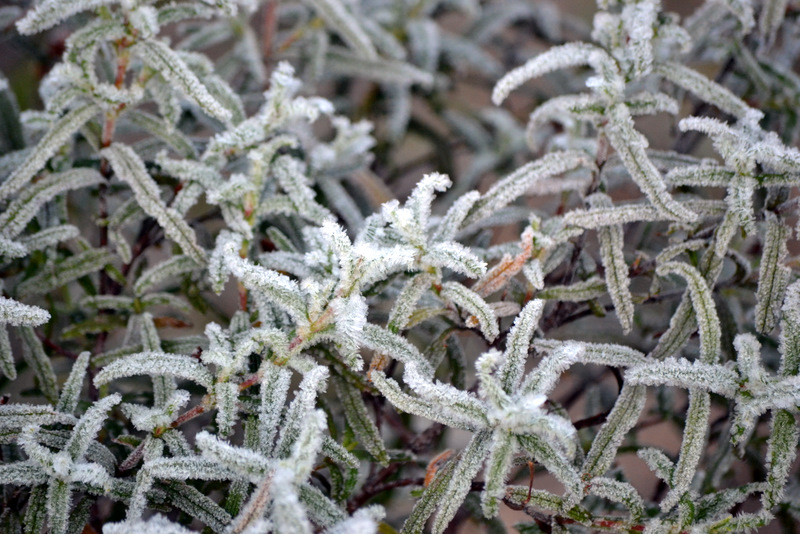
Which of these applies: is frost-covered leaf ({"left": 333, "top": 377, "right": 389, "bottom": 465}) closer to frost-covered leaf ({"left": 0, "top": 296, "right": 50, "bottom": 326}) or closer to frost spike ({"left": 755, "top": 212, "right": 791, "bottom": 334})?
frost-covered leaf ({"left": 0, "top": 296, "right": 50, "bottom": 326})

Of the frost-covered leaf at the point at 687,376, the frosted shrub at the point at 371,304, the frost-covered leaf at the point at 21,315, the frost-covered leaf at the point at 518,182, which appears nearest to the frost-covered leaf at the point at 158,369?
the frosted shrub at the point at 371,304

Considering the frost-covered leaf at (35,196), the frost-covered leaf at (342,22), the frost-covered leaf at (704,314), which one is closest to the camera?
the frost-covered leaf at (704,314)

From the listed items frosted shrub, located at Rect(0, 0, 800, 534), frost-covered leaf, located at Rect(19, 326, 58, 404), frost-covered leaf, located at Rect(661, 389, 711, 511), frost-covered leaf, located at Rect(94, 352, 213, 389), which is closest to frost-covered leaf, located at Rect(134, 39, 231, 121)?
frosted shrub, located at Rect(0, 0, 800, 534)

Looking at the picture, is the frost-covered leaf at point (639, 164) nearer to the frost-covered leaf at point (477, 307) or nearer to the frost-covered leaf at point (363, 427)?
the frost-covered leaf at point (477, 307)

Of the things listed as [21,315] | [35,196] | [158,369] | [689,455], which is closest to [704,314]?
[689,455]

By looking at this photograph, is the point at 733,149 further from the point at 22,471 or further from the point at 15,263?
the point at 15,263

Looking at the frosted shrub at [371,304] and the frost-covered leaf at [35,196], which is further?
the frost-covered leaf at [35,196]

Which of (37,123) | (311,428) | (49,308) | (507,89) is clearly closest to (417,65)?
(507,89)
